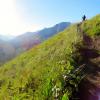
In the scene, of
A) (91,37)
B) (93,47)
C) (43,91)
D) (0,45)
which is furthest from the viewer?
(0,45)

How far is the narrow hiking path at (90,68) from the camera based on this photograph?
17.1 meters

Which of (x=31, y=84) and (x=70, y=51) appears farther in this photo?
(x=70, y=51)

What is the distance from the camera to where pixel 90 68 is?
Answer: 22.7 meters

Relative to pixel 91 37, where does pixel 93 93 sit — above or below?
below

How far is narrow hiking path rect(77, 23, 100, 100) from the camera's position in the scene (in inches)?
672

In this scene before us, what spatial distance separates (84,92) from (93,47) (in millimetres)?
13271

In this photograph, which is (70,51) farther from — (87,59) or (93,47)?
(93,47)

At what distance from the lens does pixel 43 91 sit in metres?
13.8

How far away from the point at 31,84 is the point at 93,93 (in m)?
4.31

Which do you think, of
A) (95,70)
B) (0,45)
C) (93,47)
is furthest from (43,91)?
(0,45)

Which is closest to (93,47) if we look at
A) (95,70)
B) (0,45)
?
(95,70)

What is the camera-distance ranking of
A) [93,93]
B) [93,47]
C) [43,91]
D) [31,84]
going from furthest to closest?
[93,47]
[31,84]
[93,93]
[43,91]

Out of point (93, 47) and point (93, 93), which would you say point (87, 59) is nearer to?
point (93, 47)

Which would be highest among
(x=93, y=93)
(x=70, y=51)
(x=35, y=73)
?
(x=70, y=51)
